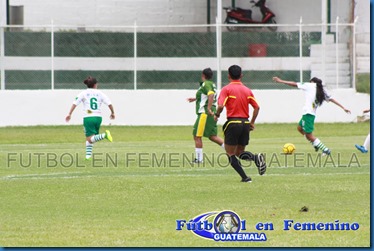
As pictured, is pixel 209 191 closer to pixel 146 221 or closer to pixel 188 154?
pixel 146 221

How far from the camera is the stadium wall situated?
36.0m

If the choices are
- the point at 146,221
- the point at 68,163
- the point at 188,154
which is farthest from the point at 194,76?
the point at 146,221

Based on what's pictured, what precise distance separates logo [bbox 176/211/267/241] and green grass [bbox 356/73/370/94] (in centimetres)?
2404

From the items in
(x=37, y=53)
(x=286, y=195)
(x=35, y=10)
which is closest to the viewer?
(x=286, y=195)

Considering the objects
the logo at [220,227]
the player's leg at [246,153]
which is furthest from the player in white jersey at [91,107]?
the logo at [220,227]

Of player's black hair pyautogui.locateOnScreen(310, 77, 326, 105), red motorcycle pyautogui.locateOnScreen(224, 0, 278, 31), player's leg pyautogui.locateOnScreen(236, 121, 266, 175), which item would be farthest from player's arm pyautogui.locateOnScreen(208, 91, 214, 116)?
red motorcycle pyautogui.locateOnScreen(224, 0, 278, 31)

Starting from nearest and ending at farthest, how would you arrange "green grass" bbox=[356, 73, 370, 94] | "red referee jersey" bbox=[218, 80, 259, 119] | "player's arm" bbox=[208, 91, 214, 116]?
"red referee jersey" bbox=[218, 80, 259, 119]
"player's arm" bbox=[208, 91, 214, 116]
"green grass" bbox=[356, 73, 370, 94]

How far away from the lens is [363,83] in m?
37.0

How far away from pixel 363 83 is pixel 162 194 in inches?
877

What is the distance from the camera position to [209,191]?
1609 cm

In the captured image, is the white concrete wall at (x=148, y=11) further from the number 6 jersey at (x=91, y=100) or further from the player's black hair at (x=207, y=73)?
the player's black hair at (x=207, y=73)

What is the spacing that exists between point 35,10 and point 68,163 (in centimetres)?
2002

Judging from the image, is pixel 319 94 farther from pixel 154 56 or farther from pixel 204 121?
pixel 154 56

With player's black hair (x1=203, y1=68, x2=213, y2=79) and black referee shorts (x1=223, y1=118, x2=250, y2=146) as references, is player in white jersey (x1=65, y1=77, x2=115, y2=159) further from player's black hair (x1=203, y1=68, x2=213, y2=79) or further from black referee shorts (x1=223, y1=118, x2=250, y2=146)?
black referee shorts (x1=223, y1=118, x2=250, y2=146)
